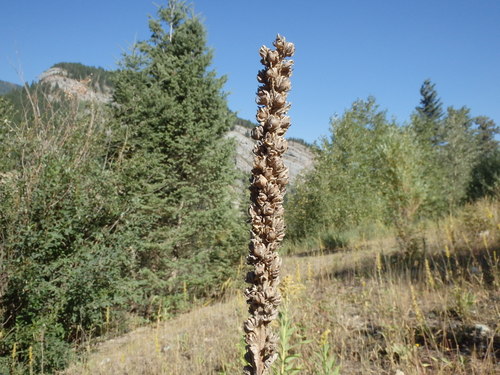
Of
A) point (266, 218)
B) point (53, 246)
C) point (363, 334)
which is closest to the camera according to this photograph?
point (266, 218)

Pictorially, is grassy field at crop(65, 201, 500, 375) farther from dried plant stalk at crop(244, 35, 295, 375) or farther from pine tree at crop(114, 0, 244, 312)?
pine tree at crop(114, 0, 244, 312)

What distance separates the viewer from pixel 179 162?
9367 millimetres

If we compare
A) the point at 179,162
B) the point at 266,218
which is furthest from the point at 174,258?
the point at 266,218

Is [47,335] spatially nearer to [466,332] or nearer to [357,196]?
[466,332]

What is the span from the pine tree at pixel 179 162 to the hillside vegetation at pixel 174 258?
0.20 ft

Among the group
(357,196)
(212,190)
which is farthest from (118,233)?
(357,196)

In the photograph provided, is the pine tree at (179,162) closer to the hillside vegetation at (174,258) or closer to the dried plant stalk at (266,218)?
the hillside vegetation at (174,258)

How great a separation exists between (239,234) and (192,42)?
6835mm

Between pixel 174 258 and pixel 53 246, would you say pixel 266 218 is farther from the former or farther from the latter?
pixel 174 258

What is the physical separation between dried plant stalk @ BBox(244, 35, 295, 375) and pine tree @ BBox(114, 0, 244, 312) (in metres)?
7.64

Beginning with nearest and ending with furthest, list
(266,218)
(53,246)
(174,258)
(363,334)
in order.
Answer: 1. (266,218)
2. (363,334)
3. (53,246)
4. (174,258)

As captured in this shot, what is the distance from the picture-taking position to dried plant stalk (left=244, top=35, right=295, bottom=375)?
34.4 inches

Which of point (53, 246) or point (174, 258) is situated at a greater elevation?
point (53, 246)

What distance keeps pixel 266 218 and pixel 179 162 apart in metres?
8.77
